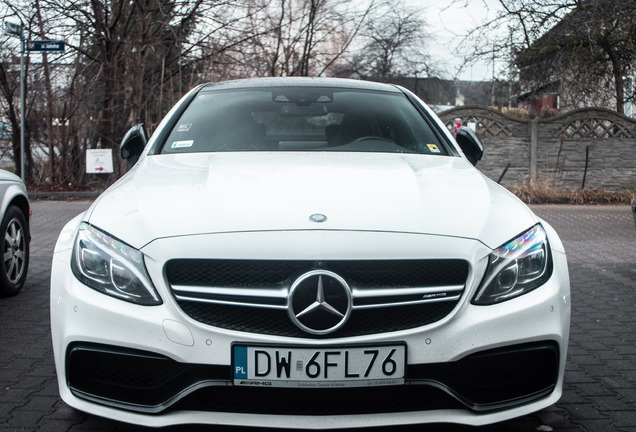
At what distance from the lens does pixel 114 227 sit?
2.74 metres

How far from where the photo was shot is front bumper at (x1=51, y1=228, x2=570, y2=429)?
250 centimetres

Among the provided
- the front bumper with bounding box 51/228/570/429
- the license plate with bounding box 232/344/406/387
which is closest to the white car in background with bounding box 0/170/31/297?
the front bumper with bounding box 51/228/570/429

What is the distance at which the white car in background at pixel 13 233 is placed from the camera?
18.1ft

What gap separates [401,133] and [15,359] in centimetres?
244

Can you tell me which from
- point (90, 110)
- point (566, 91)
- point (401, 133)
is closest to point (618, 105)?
point (566, 91)

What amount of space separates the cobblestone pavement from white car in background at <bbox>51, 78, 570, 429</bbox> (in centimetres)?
31

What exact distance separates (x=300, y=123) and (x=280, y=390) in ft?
7.86

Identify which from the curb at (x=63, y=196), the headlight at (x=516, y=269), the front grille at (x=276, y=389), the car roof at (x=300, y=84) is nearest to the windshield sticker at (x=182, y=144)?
the car roof at (x=300, y=84)

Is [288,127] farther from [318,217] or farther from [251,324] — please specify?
[251,324]

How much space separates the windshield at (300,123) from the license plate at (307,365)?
1651mm

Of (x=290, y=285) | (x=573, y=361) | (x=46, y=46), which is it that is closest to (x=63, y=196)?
(x=46, y=46)

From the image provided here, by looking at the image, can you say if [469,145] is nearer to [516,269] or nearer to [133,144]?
[516,269]

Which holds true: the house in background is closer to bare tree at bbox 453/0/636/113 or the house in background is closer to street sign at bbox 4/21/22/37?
bare tree at bbox 453/0/636/113

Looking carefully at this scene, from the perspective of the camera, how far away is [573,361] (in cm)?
416
